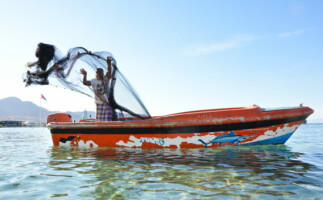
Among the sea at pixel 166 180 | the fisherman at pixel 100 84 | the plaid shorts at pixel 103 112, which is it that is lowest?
the sea at pixel 166 180

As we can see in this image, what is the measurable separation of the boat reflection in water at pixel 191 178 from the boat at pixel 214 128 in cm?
138

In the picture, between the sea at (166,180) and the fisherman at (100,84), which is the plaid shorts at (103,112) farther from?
the sea at (166,180)

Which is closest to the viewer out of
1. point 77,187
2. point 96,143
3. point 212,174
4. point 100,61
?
point 77,187

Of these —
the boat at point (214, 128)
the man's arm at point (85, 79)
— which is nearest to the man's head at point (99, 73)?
the man's arm at point (85, 79)

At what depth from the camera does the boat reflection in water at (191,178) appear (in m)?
3.03

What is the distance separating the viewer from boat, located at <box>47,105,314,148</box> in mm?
6863

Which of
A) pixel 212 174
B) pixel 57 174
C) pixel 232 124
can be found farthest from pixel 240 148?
pixel 57 174

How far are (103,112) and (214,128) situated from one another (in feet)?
12.8

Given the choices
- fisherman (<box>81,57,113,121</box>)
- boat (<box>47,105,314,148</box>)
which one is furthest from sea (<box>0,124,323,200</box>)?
fisherman (<box>81,57,113,121</box>)

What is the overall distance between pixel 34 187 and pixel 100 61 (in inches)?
189

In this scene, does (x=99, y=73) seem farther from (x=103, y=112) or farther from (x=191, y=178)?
(x=191, y=178)

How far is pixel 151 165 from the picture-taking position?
4.84m

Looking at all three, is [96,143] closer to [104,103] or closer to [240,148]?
[104,103]

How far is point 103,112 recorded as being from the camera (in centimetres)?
820
